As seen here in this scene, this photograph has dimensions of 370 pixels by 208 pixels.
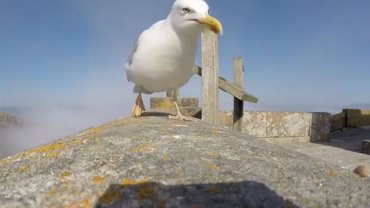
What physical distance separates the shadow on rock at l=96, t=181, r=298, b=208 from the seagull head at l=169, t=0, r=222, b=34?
83.2 inches

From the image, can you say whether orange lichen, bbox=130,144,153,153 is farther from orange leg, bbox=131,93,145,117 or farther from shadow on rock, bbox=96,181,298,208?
orange leg, bbox=131,93,145,117

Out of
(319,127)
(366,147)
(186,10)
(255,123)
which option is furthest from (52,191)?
(319,127)

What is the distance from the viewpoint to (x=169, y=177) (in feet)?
4.55

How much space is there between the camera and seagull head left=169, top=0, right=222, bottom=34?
3.17 m

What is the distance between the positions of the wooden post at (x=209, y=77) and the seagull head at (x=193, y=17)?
1959 millimetres

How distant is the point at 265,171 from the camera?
1498mm

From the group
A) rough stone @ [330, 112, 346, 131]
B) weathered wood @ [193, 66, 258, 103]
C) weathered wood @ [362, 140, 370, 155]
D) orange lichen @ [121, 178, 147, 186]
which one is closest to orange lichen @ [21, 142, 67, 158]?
orange lichen @ [121, 178, 147, 186]

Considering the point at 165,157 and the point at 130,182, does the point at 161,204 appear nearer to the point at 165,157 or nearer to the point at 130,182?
the point at 130,182

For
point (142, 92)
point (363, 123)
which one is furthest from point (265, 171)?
point (363, 123)

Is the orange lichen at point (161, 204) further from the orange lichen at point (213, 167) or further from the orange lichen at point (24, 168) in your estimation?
the orange lichen at point (24, 168)

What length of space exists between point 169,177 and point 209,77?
413 cm

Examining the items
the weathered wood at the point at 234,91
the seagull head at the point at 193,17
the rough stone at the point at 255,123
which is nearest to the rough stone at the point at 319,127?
the rough stone at the point at 255,123

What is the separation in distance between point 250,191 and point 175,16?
246cm

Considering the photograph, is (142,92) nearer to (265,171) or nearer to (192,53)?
(192,53)
